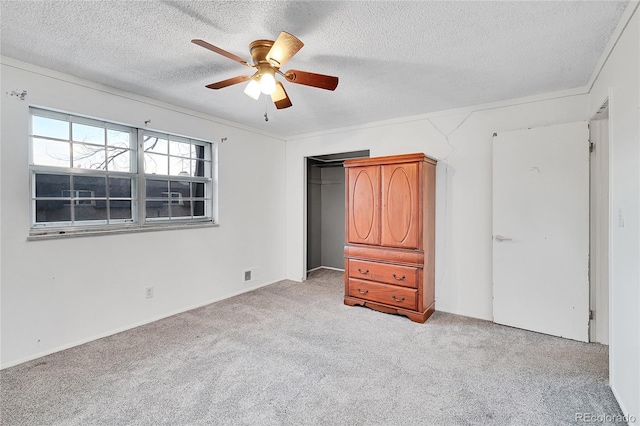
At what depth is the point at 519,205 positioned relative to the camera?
2.98m

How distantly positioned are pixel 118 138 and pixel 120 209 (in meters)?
0.73

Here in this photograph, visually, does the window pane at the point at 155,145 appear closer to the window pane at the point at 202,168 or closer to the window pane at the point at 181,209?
the window pane at the point at 202,168

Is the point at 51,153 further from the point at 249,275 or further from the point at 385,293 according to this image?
the point at 385,293

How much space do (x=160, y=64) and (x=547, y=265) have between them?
3.91 metres

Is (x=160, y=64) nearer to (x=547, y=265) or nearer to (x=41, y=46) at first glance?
(x=41, y=46)

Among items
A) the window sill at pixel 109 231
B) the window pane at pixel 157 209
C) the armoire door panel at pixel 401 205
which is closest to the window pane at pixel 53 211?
the window sill at pixel 109 231

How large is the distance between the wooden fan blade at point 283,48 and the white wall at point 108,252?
1.99m

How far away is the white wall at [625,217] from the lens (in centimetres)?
161

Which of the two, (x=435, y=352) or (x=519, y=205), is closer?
(x=435, y=352)

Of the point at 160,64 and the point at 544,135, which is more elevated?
the point at 160,64

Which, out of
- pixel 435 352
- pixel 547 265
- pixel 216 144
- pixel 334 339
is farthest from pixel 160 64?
pixel 547 265

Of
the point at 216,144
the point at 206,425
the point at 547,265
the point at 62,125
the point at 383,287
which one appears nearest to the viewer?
the point at 206,425

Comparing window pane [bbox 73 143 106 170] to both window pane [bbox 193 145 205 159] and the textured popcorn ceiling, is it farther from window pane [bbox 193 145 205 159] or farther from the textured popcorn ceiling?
window pane [bbox 193 145 205 159]

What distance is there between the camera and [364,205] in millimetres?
3549
